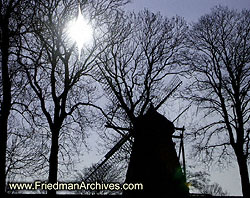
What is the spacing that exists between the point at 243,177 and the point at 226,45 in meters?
7.81

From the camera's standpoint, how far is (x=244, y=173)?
15.6 meters

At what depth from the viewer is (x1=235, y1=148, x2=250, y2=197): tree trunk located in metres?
15.2

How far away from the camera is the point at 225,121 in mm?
17250

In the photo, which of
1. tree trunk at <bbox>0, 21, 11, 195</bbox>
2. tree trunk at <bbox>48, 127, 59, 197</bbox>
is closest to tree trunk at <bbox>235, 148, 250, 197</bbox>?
tree trunk at <bbox>48, 127, 59, 197</bbox>

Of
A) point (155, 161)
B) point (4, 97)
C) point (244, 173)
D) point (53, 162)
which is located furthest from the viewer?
point (244, 173)

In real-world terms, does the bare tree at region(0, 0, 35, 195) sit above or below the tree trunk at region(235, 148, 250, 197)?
above

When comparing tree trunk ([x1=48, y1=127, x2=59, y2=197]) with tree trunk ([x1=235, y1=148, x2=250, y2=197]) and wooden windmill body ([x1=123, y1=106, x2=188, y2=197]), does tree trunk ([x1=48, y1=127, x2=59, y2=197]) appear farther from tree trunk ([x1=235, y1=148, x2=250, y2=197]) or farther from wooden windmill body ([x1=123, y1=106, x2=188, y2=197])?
tree trunk ([x1=235, y1=148, x2=250, y2=197])

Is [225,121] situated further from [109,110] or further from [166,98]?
[109,110]

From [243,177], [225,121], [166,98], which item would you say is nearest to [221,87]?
[225,121]

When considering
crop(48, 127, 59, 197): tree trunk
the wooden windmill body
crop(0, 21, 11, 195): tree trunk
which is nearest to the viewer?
crop(0, 21, 11, 195): tree trunk

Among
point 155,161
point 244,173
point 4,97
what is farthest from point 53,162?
point 244,173

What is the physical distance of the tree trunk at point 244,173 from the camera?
15.2 meters

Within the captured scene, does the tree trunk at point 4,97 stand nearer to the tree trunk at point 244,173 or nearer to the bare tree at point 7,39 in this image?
the bare tree at point 7,39

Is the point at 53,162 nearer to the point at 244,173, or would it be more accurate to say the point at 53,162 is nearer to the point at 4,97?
the point at 4,97
